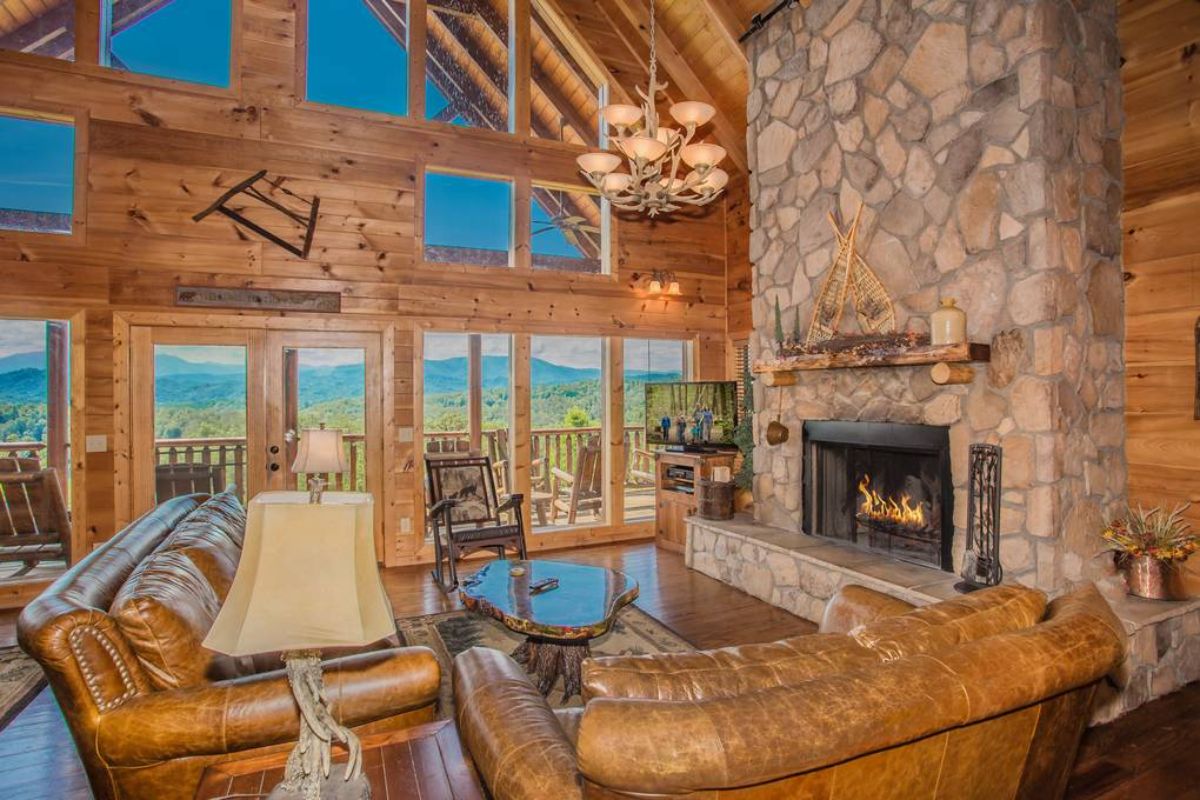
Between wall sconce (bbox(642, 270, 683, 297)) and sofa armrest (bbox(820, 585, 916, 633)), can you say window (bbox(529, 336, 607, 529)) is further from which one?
sofa armrest (bbox(820, 585, 916, 633))

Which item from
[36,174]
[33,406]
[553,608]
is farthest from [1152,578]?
[36,174]

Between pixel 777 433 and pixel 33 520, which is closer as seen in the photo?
pixel 33 520

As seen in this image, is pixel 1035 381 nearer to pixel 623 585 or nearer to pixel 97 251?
pixel 623 585

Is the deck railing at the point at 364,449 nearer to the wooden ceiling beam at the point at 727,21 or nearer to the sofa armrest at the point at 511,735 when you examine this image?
the wooden ceiling beam at the point at 727,21

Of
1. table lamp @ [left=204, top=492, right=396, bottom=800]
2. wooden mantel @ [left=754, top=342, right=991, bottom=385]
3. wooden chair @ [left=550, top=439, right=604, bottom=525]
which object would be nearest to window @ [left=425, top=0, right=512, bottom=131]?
wooden chair @ [left=550, top=439, right=604, bottom=525]

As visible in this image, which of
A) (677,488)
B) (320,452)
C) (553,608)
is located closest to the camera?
(553,608)

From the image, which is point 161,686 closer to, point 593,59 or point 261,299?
point 261,299

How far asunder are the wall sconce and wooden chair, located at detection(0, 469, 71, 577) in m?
5.08

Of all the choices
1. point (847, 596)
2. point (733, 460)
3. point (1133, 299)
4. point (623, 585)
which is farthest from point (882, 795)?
point (733, 460)

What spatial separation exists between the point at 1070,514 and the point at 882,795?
254 centimetres

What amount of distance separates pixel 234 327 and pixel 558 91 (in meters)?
3.71

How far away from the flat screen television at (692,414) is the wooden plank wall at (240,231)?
0.94 metres

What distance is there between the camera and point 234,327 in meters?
5.10

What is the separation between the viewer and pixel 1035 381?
318cm
